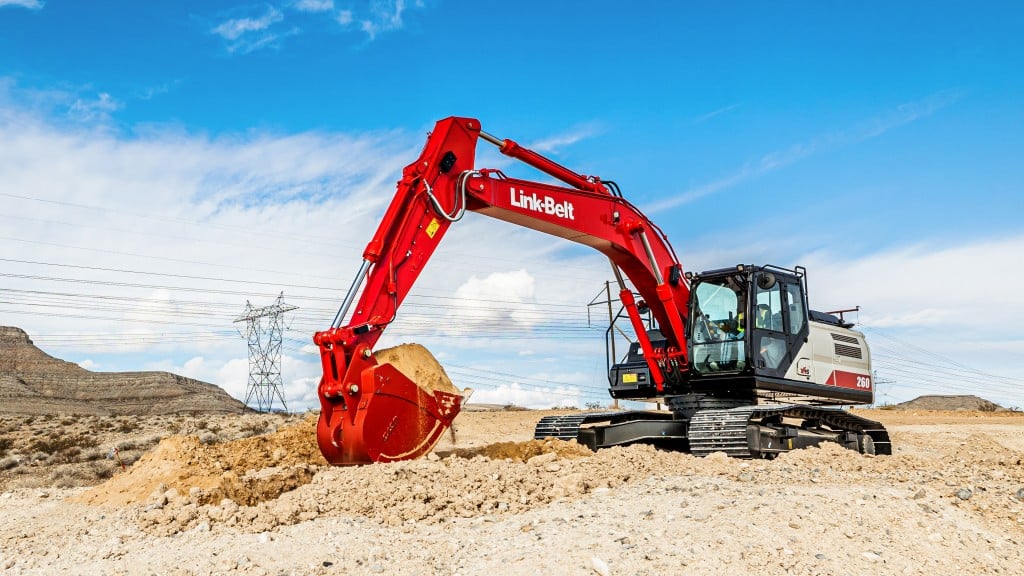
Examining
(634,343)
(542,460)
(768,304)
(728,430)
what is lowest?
(542,460)

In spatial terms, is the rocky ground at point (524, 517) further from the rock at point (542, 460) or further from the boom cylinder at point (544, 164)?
the boom cylinder at point (544, 164)

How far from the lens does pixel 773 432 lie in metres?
11.5

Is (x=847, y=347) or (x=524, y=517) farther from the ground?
(x=847, y=347)

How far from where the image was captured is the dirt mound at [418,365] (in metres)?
9.16

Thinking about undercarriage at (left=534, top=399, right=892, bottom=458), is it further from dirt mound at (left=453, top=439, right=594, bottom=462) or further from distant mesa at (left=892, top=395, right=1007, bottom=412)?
distant mesa at (left=892, top=395, right=1007, bottom=412)

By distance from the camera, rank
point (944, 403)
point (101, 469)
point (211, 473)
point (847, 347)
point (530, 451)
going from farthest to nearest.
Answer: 1. point (944, 403)
2. point (101, 469)
3. point (847, 347)
4. point (530, 451)
5. point (211, 473)

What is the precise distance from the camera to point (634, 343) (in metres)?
13.6

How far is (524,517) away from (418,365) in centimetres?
293

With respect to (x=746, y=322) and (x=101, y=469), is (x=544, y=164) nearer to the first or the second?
(x=746, y=322)

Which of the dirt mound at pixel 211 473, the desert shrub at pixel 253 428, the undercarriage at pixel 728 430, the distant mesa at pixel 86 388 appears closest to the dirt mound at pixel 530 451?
the undercarriage at pixel 728 430

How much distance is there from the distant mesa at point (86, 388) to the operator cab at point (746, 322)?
5514cm

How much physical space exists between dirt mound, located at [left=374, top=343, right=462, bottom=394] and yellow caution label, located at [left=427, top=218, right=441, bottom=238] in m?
1.32

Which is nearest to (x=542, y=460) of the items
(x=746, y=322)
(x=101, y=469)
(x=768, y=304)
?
(x=746, y=322)

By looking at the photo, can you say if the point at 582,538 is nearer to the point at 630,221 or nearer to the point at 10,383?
the point at 630,221
